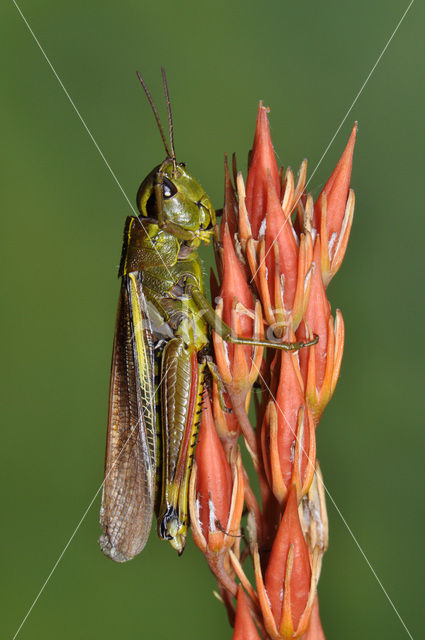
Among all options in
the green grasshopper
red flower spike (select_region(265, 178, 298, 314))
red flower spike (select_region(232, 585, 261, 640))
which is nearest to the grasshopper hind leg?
the green grasshopper

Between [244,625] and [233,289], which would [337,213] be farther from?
[244,625]

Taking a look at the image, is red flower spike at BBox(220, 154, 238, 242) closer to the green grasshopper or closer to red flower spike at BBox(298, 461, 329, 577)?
the green grasshopper

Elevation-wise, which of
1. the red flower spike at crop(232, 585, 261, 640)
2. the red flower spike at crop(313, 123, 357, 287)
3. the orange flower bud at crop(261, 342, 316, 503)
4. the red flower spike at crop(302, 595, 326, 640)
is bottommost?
the red flower spike at crop(302, 595, 326, 640)

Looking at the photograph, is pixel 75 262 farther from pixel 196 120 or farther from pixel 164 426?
pixel 164 426

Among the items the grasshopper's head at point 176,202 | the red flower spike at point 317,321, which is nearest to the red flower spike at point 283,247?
the red flower spike at point 317,321

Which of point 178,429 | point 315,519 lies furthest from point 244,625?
point 178,429

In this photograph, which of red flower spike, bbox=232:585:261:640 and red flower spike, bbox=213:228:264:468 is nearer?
red flower spike, bbox=232:585:261:640

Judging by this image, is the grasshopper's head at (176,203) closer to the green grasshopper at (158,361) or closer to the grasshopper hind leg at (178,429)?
the green grasshopper at (158,361)

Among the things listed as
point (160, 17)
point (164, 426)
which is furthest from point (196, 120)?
point (164, 426)
